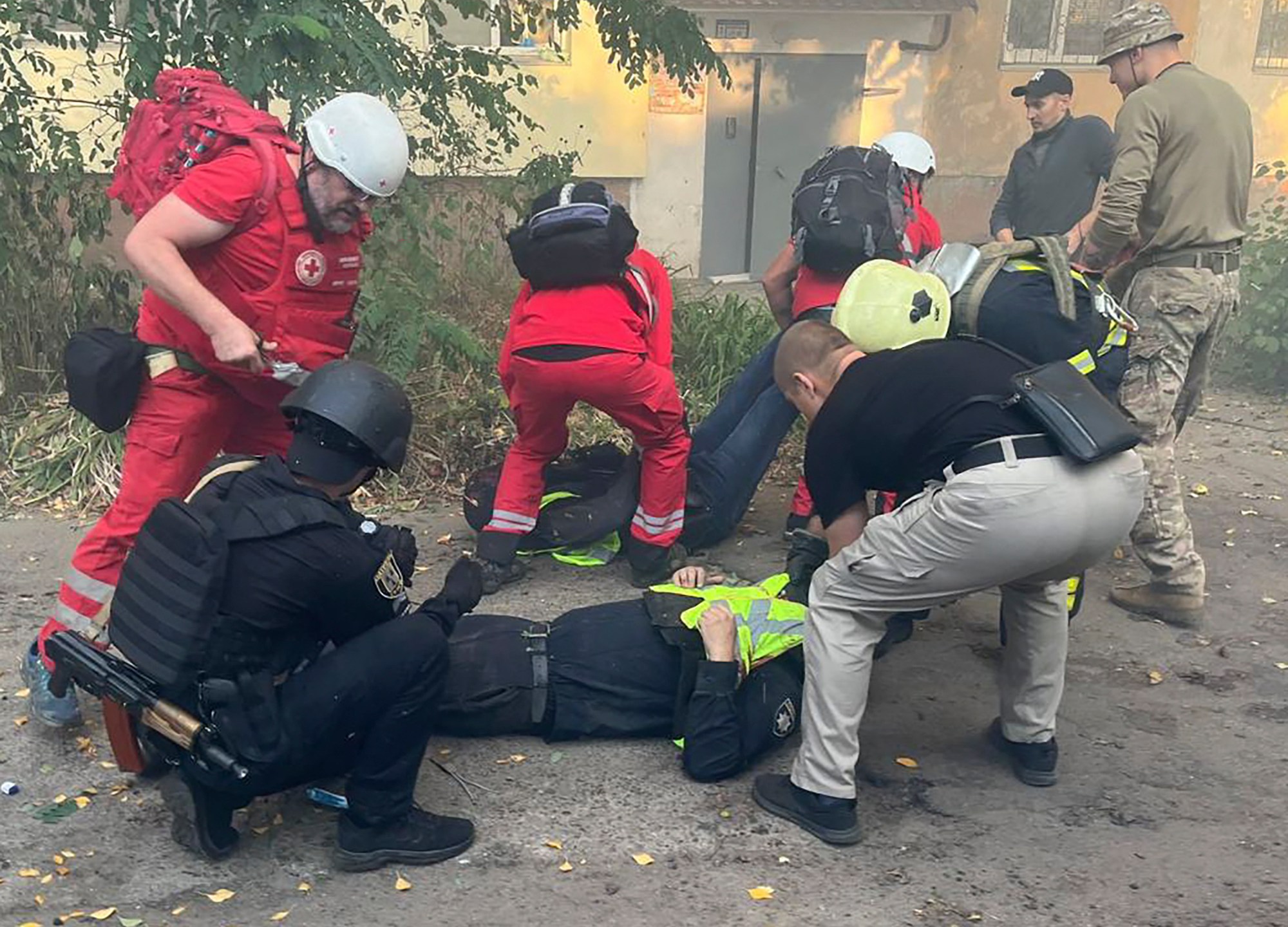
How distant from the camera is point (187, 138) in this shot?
11.2ft

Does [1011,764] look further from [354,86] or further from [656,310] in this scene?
[354,86]

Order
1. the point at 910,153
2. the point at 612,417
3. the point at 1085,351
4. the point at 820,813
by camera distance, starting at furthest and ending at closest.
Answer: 1. the point at 910,153
2. the point at 612,417
3. the point at 1085,351
4. the point at 820,813

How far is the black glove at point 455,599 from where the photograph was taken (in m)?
3.10

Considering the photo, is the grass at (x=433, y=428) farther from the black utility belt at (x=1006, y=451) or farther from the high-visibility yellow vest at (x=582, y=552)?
the black utility belt at (x=1006, y=451)

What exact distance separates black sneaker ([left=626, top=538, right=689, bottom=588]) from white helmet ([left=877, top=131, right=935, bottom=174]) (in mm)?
2069

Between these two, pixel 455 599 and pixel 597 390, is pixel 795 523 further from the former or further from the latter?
pixel 455 599

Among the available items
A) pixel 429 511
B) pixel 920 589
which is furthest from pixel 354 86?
pixel 920 589

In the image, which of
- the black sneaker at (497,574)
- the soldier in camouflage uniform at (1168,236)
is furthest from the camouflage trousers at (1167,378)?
the black sneaker at (497,574)

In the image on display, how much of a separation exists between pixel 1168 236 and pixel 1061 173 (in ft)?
8.50

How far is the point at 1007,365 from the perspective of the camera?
313 centimetres

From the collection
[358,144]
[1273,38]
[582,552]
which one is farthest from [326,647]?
[1273,38]

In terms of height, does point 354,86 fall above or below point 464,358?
above

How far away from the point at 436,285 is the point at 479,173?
143 cm

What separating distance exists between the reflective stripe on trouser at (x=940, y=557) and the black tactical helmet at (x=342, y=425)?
1.19 m
